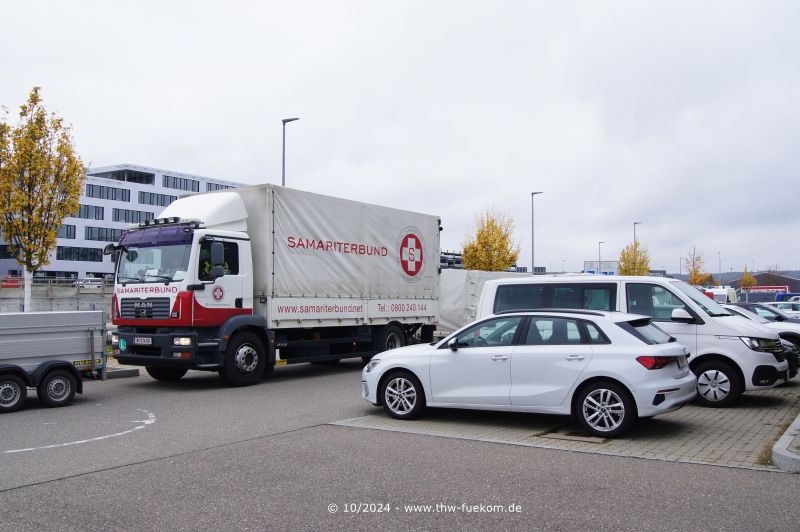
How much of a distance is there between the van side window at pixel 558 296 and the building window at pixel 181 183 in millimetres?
86102

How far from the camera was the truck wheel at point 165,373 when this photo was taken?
14.2 metres

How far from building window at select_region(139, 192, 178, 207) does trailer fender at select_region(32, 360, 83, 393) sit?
3232 inches

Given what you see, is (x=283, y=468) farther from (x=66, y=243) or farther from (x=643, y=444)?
(x=66, y=243)

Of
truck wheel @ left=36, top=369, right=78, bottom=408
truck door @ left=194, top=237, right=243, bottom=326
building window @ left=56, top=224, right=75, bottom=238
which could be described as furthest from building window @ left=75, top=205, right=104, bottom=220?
truck wheel @ left=36, top=369, right=78, bottom=408

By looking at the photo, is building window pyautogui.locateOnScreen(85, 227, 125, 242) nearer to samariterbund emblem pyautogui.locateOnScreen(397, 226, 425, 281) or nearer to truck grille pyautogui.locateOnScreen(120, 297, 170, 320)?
samariterbund emblem pyautogui.locateOnScreen(397, 226, 425, 281)

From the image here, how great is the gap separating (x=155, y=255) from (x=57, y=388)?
10.4ft

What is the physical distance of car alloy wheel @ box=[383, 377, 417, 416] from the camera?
30.4 ft

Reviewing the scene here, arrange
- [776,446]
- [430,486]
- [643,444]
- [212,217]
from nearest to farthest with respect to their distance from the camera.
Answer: [430,486]
[776,446]
[643,444]
[212,217]

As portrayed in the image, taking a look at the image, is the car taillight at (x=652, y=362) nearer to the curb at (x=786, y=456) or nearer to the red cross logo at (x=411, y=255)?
the curb at (x=786, y=456)

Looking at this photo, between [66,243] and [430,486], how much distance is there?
277 ft

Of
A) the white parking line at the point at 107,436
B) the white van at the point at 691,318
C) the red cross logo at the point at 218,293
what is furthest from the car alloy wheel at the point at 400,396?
the red cross logo at the point at 218,293

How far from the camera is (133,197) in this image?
8794 cm

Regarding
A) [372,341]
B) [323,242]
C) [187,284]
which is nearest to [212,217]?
[187,284]

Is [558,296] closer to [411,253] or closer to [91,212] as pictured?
[411,253]
